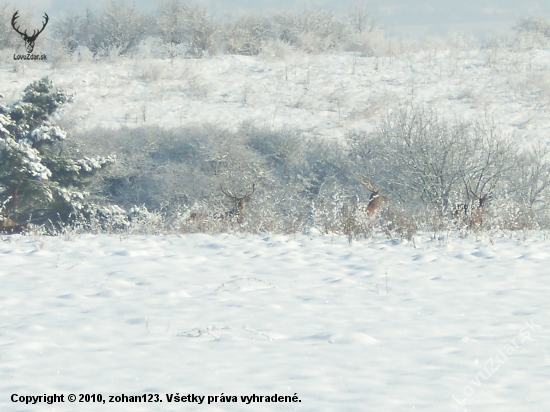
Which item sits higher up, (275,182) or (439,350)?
(439,350)

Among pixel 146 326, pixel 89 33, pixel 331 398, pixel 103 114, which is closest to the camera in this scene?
pixel 331 398

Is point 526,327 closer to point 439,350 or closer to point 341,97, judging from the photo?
point 439,350

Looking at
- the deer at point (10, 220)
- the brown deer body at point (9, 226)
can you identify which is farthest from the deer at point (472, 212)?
the brown deer body at point (9, 226)

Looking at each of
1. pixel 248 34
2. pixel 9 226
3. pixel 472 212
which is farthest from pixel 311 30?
pixel 472 212

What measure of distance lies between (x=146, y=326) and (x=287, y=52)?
29438 millimetres

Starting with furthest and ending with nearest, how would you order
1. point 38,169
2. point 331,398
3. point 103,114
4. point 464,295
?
point 103,114, point 38,169, point 464,295, point 331,398

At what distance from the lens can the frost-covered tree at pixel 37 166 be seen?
52.8 ft

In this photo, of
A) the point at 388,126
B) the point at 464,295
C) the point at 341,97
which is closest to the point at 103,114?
the point at 341,97

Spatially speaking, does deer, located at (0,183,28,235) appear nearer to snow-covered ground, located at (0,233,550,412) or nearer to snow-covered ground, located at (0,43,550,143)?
snow-covered ground, located at (0,43,550,143)

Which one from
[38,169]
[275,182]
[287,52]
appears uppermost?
[287,52]

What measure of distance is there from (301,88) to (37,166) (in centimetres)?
1487

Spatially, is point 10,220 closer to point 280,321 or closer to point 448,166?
point 448,166

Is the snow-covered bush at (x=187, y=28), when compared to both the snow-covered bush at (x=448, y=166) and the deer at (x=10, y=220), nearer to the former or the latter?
the snow-covered bush at (x=448, y=166)

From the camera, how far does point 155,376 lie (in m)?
3.23
